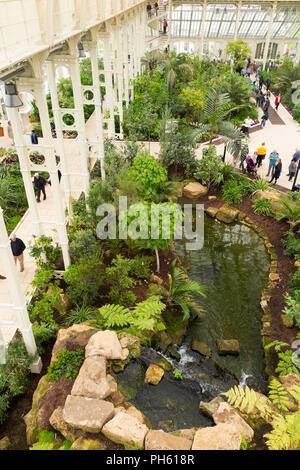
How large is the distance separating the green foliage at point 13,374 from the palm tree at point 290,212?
7.81 m

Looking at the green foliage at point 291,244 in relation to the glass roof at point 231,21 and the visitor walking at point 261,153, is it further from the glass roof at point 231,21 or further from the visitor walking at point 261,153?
the glass roof at point 231,21

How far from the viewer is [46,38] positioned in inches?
201

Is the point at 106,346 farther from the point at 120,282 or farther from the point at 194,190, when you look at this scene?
the point at 194,190

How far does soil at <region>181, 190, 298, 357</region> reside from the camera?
755 cm

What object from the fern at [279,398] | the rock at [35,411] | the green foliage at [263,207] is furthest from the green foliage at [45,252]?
the green foliage at [263,207]

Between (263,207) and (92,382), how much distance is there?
803 cm

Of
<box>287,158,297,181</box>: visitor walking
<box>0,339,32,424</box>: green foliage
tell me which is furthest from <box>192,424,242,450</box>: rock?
<box>287,158,297,181</box>: visitor walking

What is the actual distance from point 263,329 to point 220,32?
28.3 metres

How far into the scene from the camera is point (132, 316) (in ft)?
23.5

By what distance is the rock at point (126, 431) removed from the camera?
4746 mm

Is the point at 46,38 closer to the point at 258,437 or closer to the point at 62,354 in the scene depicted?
the point at 62,354

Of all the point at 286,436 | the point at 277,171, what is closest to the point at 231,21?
the point at 277,171
